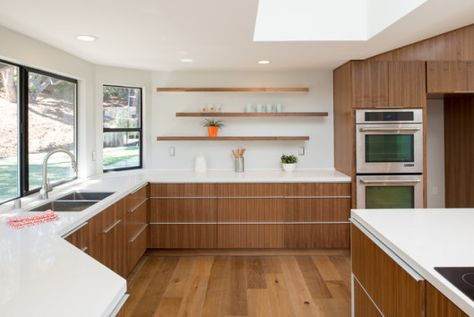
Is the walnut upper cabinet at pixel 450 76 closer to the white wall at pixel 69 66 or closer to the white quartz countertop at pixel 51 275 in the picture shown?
the white quartz countertop at pixel 51 275

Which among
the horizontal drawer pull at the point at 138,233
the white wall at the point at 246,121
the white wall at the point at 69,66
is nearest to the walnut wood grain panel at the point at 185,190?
the horizontal drawer pull at the point at 138,233

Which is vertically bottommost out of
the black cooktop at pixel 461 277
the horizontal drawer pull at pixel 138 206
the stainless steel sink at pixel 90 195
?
the horizontal drawer pull at pixel 138 206

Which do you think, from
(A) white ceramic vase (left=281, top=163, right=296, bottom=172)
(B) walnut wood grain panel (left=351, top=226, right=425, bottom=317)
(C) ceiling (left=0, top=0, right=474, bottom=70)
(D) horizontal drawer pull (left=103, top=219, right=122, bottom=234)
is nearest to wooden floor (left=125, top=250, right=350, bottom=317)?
(D) horizontal drawer pull (left=103, top=219, right=122, bottom=234)

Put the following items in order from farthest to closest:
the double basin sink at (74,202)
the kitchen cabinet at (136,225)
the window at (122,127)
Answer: the window at (122,127) < the kitchen cabinet at (136,225) < the double basin sink at (74,202)

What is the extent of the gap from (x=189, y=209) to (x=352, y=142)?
1861 mm

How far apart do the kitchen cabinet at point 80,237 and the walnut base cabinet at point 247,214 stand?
158 cm

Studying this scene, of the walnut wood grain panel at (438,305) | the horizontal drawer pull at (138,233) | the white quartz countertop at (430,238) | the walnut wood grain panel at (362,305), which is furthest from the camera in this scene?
the horizontal drawer pull at (138,233)

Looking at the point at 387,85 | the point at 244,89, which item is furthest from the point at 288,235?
the point at 387,85

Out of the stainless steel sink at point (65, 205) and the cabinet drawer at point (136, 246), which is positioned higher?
the stainless steel sink at point (65, 205)

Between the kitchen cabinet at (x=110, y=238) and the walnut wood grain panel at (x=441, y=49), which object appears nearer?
the kitchen cabinet at (x=110, y=238)

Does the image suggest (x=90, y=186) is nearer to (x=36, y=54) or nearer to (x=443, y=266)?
(x=36, y=54)

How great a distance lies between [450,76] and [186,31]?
271 centimetres

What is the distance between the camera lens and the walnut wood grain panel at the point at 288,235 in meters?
3.89

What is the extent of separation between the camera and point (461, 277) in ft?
3.93
